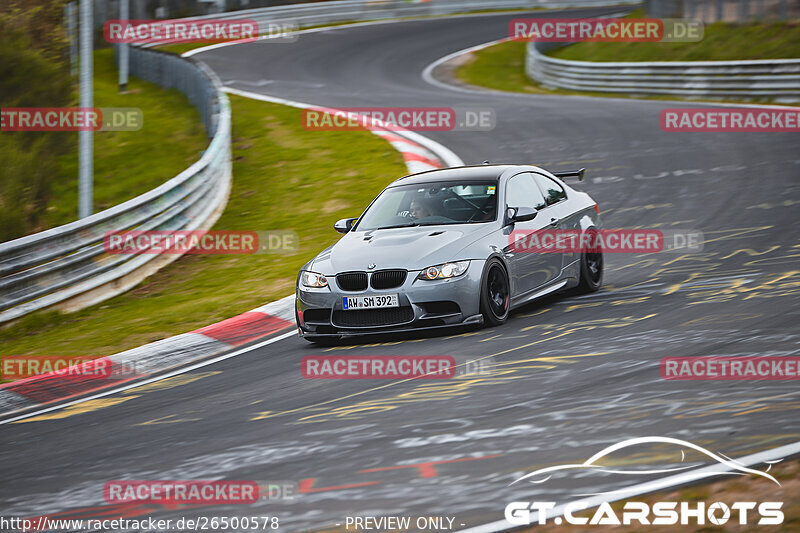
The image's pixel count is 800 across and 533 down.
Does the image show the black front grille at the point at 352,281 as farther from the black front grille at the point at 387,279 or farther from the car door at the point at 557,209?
the car door at the point at 557,209

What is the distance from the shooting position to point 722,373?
702 cm

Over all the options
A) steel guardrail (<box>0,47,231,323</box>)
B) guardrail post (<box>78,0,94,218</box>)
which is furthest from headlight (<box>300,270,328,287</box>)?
guardrail post (<box>78,0,94,218</box>)

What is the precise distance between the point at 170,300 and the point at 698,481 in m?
8.77

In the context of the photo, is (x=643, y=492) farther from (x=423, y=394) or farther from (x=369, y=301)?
(x=369, y=301)

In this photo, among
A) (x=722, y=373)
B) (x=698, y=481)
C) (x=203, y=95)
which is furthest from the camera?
(x=203, y=95)

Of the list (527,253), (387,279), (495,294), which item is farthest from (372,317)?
(527,253)

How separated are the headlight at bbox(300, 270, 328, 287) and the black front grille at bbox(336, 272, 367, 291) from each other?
0.17 metres

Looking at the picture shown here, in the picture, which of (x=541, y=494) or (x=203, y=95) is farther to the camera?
(x=203, y=95)

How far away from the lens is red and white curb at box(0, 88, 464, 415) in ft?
29.8

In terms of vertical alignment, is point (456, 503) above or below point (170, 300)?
above

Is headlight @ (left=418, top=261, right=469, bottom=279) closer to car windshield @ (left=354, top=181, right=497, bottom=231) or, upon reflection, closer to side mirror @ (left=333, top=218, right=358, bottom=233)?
car windshield @ (left=354, top=181, right=497, bottom=231)

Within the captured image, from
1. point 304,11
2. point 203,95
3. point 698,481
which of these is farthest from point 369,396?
point 304,11

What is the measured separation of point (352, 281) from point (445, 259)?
2.72 ft

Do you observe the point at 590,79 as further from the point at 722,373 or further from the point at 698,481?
the point at 698,481
